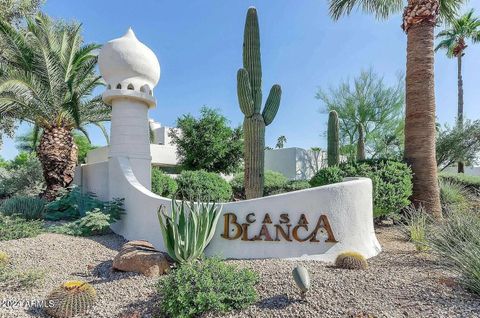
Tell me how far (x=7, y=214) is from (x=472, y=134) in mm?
23565

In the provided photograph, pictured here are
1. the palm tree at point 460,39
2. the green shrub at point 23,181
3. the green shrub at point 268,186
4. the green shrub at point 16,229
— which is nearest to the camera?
the green shrub at point 16,229

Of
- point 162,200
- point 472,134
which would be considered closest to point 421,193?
point 162,200

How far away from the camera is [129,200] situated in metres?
8.09

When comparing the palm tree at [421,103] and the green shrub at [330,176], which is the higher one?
the palm tree at [421,103]

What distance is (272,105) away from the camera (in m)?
10.8

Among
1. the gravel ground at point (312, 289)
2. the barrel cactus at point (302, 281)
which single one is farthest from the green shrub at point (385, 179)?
the barrel cactus at point (302, 281)

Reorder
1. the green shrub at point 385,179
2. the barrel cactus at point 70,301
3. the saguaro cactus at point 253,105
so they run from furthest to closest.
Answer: the saguaro cactus at point 253,105, the green shrub at point 385,179, the barrel cactus at point 70,301

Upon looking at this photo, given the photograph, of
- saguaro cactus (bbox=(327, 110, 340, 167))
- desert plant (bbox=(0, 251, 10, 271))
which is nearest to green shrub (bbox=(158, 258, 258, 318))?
desert plant (bbox=(0, 251, 10, 271))

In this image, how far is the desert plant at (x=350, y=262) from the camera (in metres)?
5.06

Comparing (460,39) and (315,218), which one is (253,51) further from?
(460,39)

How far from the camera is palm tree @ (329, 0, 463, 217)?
8.86m

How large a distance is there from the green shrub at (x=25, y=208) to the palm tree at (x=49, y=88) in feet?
4.69

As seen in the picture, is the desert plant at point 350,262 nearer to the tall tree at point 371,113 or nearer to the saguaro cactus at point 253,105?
the saguaro cactus at point 253,105

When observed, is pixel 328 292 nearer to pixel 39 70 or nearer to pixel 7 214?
pixel 7 214
